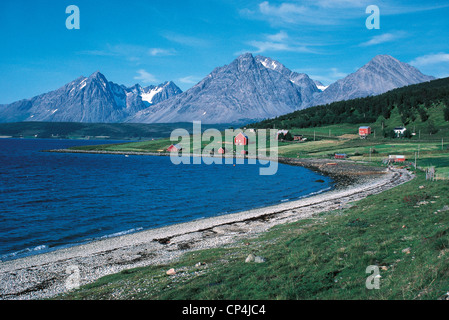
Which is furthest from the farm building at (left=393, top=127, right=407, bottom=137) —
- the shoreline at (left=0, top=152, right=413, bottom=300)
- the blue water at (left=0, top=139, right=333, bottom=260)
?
the shoreline at (left=0, top=152, right=413, bottom=300)

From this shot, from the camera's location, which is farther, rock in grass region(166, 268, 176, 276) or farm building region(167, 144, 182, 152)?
farm building region(167, 144, 182, 152)

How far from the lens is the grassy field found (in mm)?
12695

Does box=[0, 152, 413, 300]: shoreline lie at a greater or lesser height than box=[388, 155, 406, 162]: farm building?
lesser

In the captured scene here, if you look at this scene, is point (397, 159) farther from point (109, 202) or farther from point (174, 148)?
point (174, 148)

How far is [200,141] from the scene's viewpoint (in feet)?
655

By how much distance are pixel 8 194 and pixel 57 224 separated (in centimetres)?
3110

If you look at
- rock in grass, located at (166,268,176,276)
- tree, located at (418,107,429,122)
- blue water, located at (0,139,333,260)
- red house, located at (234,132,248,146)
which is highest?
tree, located at (418,107,429,122)

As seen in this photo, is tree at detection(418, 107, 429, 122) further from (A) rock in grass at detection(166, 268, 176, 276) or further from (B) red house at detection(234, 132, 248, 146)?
(A) rock in grass at detection(166, 268, 176, 276)

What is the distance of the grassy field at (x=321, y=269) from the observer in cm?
1270

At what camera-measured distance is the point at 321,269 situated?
15.5 meters

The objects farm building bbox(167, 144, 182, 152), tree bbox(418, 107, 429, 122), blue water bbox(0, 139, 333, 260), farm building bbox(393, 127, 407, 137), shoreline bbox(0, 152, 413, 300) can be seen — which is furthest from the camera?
farm building bbox(167, 144, 182, 152)

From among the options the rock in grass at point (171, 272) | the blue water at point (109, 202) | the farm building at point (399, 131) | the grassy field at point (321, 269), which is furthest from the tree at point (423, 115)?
the rock in grass at point (171, 272)
